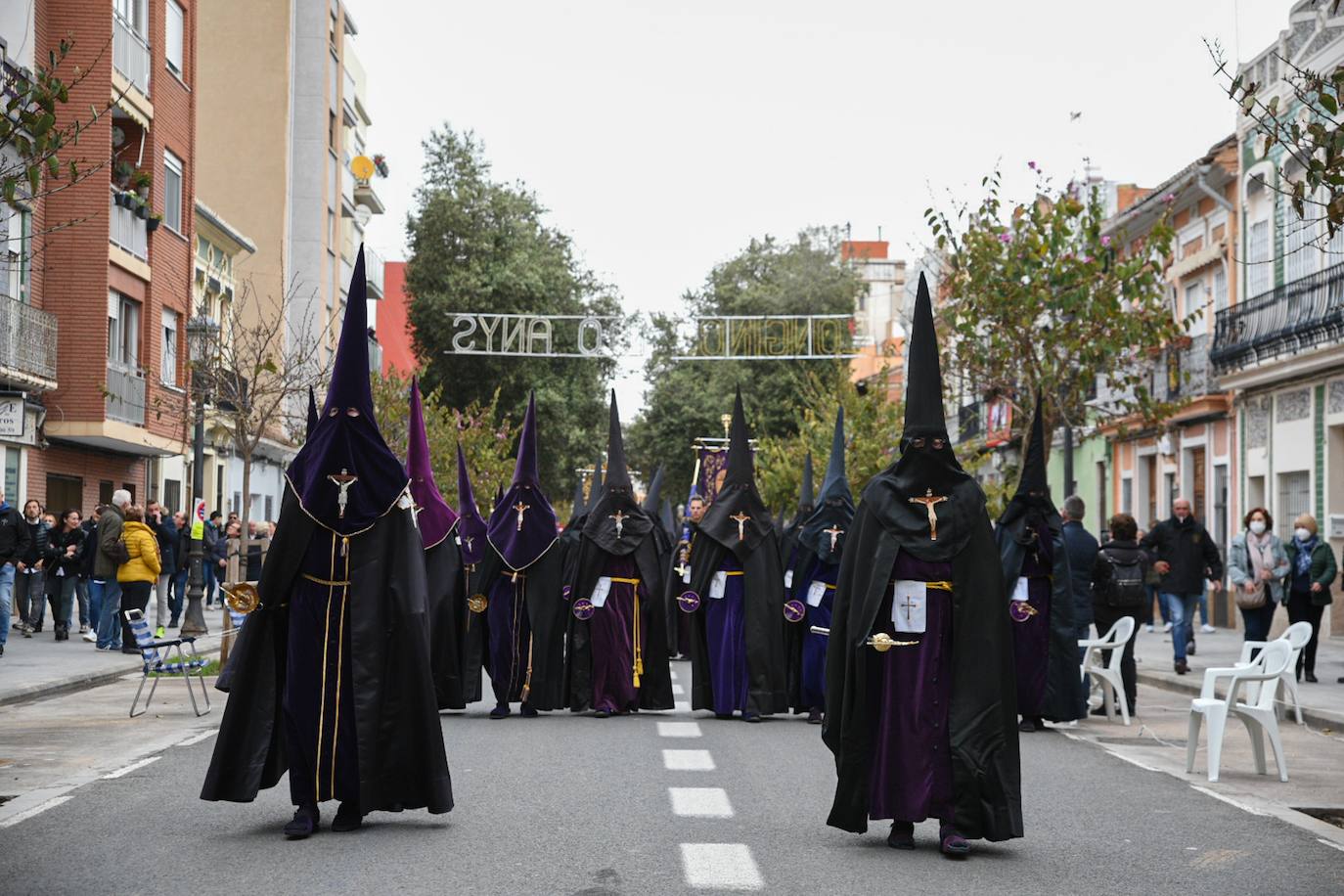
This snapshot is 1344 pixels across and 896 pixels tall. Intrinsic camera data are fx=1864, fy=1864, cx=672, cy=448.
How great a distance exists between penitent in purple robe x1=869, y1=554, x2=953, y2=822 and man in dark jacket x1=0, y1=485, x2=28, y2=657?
15.7m

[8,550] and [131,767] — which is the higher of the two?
[8,550]

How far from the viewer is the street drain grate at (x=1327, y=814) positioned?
10734mm

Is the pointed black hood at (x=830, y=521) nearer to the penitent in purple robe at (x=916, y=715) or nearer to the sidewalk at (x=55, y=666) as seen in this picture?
the penitent in purple robe at (x=916, y=715)

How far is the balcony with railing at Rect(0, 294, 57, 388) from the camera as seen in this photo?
98.3ft

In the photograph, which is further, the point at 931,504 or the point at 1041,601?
the point at 1041,601

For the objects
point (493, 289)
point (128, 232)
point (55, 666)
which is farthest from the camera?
point (493, 289)

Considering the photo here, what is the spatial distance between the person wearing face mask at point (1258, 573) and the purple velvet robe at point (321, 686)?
13.4 m

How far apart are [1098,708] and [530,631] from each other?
18.0 feet

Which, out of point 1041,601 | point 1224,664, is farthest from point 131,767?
point 1224,664

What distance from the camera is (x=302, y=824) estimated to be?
903 centimetres

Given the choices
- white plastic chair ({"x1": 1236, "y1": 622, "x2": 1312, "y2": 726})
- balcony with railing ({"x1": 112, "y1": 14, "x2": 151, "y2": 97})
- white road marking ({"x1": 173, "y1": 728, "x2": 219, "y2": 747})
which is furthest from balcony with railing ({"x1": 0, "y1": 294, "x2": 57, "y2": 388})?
white plastic chair ({"x1": 1236, "y1": 622, "x2": 1312, "y2": 726})

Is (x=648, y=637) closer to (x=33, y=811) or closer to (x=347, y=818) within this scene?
(x=33, y=811)

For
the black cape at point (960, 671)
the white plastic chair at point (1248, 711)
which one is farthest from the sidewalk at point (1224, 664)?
the black cape at point (960, 671)

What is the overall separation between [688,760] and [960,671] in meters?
4.25
